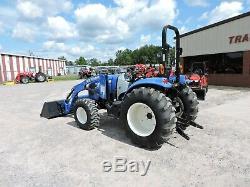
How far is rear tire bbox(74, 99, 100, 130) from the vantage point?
5.78 meters

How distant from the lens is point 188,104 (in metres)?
5.68

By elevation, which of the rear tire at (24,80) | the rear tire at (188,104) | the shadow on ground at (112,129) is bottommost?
the shadow on ground at (112,129)

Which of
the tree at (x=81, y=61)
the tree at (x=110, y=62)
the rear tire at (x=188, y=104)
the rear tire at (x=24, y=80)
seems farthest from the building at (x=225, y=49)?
the tree at (x=81, y=61)

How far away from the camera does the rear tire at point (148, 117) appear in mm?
4364

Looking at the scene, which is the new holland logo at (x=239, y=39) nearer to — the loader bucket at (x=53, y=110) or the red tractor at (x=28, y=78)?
the loader bucket at (x=53, y=110)

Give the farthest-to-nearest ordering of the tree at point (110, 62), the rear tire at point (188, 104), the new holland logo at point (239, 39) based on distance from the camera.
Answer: the tree at point (110, 62), the new holland logo at point (239, 39), the rear tire at point (188, 104)

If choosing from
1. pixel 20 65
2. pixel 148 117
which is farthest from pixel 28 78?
pixel 148 117

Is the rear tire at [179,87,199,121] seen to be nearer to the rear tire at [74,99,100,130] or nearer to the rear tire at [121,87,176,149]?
the rear tire at [121,87,176,149]

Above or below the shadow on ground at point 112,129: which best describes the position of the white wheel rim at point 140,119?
above

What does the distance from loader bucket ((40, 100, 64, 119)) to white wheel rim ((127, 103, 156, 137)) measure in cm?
308

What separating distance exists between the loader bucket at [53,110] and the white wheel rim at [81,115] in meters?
1.39

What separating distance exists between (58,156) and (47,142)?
2.91ft

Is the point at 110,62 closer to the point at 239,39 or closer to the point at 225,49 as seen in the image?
the point at 225,49

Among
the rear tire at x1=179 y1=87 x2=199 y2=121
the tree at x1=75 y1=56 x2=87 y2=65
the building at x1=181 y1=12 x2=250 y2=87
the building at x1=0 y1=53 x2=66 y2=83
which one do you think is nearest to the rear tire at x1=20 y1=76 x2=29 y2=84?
the building at x1=0 y1=53 x2=66 y2=83
